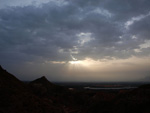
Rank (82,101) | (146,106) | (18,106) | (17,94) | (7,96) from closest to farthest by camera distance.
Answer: (146,106), (18,106), (7,96), (17,94), (82,101)

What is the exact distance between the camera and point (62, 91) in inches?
1984

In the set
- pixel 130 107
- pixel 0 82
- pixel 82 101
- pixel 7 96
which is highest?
pixel 0 82

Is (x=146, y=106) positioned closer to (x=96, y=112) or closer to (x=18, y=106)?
(x=96, y=112)

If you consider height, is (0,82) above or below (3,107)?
above

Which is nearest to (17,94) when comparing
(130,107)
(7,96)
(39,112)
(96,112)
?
(7,96)

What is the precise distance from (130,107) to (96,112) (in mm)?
5036

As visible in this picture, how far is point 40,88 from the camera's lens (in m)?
46.5

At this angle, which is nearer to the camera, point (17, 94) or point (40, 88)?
point (17, 94)

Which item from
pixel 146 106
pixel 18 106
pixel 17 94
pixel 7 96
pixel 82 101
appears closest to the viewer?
pixel 146 106

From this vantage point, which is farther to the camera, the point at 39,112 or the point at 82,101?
the point at 82,101

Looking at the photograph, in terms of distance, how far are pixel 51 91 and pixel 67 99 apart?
26.5 ft

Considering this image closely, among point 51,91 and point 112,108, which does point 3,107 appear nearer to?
point 112,108

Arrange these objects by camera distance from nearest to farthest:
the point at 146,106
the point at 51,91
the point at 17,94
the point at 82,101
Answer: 1. the point at 146,106
2. the point at 17,94
3. the point at 82,101
4. the point at 51,91

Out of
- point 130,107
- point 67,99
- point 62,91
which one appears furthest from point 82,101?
point 130,107
